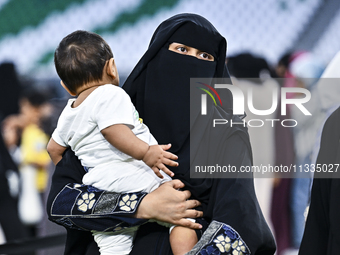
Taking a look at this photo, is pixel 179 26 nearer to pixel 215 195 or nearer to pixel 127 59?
pixel 215 195

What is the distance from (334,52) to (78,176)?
311 centimetres

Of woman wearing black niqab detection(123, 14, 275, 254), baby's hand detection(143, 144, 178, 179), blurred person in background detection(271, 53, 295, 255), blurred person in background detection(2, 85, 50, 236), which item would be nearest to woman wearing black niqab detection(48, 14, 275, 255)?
woman wearing black niqab detection(123, 14, 275, 254)

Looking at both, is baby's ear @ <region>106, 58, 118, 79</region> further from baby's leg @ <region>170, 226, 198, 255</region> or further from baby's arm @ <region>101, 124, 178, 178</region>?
baby's leg @ <region>170, 226, 198, 255</region>

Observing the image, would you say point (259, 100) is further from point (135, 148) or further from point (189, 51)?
point (135, 148)

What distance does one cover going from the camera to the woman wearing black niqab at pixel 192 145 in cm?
106

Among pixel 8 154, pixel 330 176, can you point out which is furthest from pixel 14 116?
pixel 330 176

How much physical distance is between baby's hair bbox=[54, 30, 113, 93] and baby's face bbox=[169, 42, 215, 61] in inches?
8.6

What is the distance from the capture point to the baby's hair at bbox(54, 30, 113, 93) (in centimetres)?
110

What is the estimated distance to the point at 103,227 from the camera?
1.07 meters

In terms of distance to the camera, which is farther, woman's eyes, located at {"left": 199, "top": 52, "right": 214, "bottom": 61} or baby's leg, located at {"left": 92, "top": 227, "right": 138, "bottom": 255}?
woman's eyes, located at {"left": 199, "top": 52, "right": 214, "bottom": 61}

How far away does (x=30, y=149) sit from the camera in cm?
309

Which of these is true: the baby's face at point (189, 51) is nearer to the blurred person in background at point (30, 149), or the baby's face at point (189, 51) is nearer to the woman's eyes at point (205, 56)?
the woman's eyes at point (205, 56)

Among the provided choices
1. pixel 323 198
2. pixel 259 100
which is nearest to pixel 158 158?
pixel 323 198

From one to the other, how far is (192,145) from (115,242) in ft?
1.13
